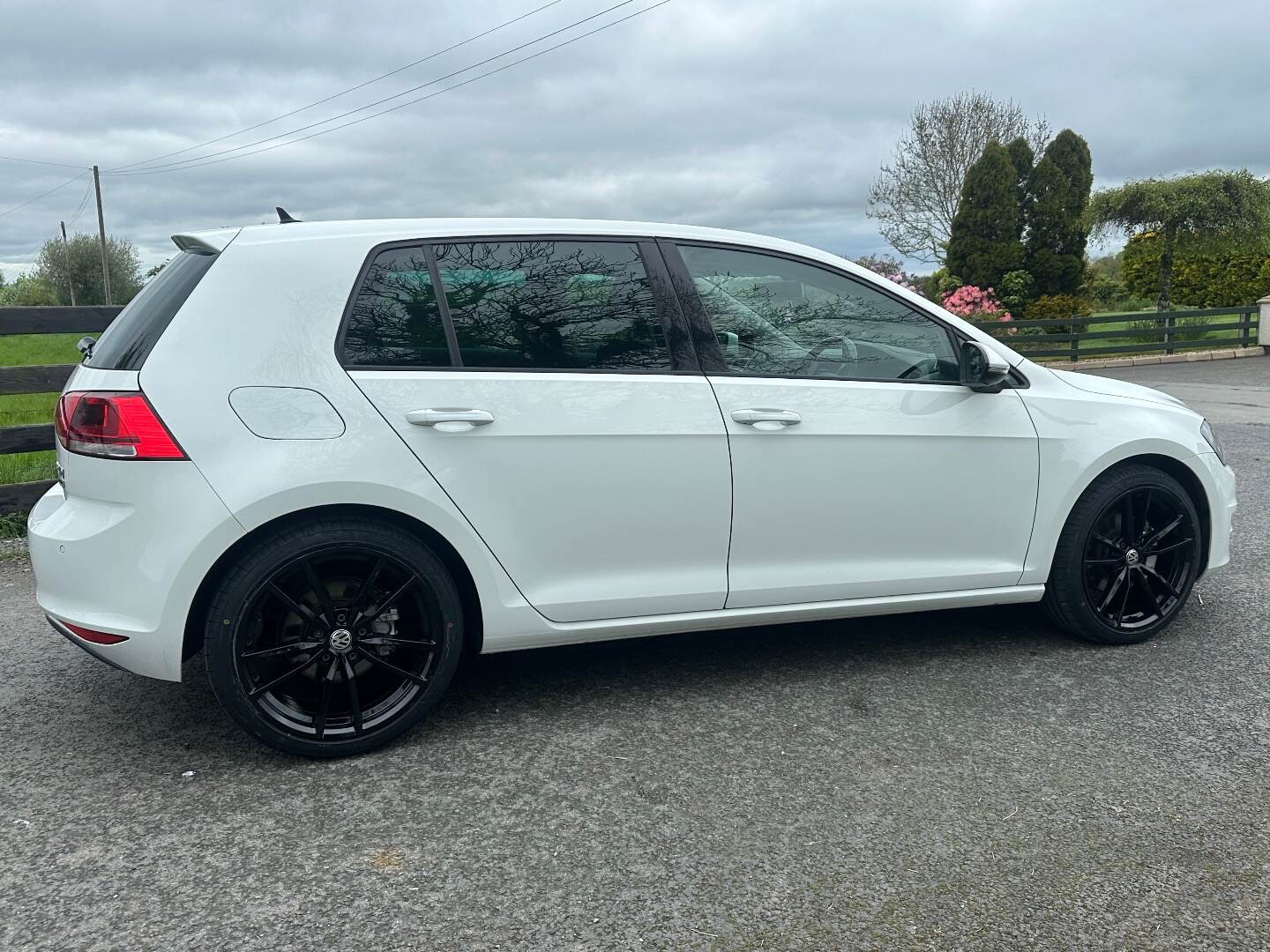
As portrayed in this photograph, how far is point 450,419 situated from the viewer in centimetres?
323

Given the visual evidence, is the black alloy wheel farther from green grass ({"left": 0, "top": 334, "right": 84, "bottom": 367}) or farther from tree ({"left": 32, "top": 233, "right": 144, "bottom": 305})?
tree ({"left": 32, "top": 233, "right": 144, "bottom": 305})

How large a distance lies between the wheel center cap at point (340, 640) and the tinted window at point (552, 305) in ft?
2.98

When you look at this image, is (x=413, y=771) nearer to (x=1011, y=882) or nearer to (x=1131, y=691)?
(x=1011, y=882)

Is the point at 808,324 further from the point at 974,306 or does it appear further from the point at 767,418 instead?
the point at 974,306

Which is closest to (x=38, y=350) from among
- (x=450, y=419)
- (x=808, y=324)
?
(x=450, y=419)

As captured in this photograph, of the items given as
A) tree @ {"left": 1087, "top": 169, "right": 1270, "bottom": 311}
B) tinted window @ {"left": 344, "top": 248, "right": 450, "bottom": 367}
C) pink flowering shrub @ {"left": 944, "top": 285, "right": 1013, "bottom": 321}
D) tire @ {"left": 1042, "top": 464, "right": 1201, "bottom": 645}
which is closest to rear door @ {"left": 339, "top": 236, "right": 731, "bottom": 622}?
tinted window @ {"left": 344, "top": 248, "right": 450, "bottom": 367}

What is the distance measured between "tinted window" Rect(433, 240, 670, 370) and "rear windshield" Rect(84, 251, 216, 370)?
76cm

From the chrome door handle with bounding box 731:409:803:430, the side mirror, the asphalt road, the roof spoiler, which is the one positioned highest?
the roof spoiler

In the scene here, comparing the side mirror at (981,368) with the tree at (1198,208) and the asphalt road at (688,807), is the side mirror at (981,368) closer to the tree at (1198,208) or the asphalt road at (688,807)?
Result: the asphalt road at (688,807)

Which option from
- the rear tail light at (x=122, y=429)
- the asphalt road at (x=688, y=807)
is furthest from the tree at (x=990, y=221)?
the rear tail light at (x=122, y=429)

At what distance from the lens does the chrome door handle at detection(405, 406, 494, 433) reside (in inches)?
126

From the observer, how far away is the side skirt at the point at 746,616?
3.49m

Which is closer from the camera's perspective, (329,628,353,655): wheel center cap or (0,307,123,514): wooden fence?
A: (329,628,353,655): wheel center cap

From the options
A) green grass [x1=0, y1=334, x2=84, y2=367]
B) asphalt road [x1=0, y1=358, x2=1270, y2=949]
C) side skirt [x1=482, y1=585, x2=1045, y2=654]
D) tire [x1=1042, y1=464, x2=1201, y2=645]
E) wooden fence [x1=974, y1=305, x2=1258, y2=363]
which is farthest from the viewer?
wooden fence [x1=974, y1=305, x2=1258, y2=363]
